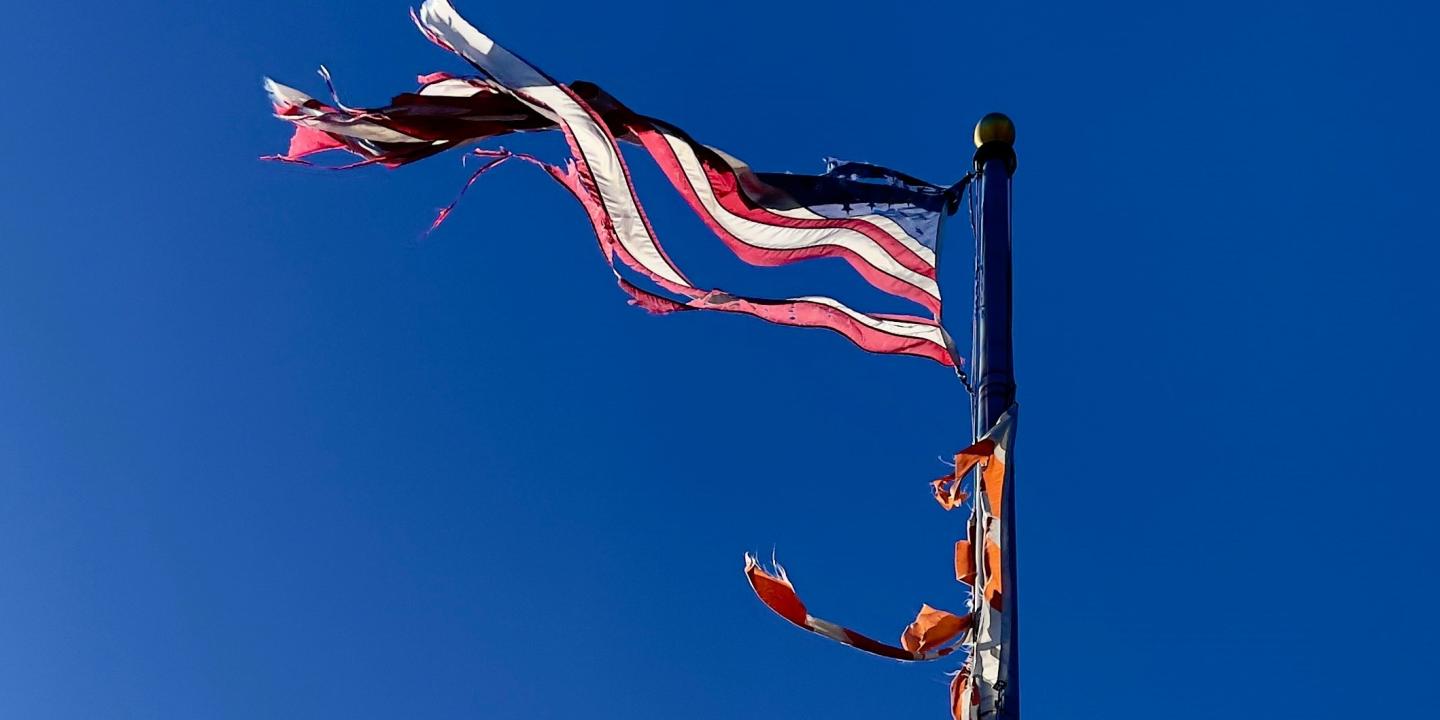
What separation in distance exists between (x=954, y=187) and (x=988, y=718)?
15.0ft

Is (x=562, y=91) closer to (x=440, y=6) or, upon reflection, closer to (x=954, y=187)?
(x=440, y=6)

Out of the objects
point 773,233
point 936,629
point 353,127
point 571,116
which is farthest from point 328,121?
point 936,629

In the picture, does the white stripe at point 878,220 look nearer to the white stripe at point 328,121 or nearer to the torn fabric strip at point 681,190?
the torn fabric strip at point 681,190

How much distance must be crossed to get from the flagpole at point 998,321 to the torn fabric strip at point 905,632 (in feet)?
1.39

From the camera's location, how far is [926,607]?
8438mm

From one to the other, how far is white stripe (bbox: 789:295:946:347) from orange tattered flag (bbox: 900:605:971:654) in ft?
10.1

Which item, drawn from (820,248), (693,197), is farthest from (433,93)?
(820,248)

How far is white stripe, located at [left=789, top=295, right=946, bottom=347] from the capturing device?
Result: 36.3 feet

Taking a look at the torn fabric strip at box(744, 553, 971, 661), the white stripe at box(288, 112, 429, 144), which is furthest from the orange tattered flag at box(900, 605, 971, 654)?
the white stripe at box(288, 112, 429, 144)

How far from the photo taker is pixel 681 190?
1156 centimetres

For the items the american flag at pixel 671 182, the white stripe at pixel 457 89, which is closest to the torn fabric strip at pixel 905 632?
the american flag at pixel 671 182

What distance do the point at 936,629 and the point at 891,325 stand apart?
3.51 m

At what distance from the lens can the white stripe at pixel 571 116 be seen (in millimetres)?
10672

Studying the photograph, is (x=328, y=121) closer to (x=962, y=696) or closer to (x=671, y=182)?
(x=671, y=182)
